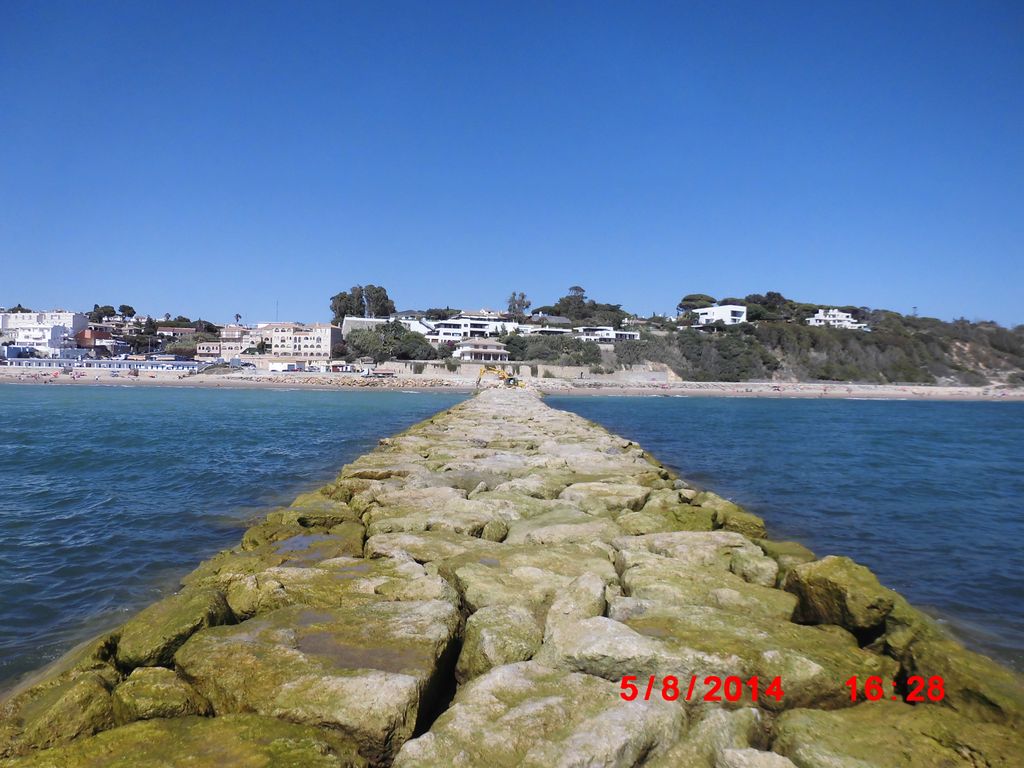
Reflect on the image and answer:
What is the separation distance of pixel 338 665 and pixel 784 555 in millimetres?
5326

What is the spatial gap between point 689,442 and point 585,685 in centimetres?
2325

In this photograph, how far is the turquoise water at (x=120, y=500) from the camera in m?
7.27

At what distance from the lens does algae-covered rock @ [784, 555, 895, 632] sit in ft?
17.2

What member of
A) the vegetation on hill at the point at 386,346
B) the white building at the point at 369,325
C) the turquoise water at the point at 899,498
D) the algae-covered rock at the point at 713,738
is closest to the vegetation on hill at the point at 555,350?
the vegetation on hill at the point at 386,346

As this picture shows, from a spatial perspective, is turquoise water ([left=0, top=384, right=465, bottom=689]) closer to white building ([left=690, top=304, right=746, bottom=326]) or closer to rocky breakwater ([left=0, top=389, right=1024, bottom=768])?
rocky breakwater ([left=0, top=389, right=1024, bottom=768])

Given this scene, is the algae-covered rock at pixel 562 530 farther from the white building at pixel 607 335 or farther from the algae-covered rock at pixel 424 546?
the white building at pixel 607 335

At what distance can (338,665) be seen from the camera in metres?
4.30

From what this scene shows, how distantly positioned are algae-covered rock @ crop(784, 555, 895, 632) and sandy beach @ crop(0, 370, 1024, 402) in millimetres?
60085

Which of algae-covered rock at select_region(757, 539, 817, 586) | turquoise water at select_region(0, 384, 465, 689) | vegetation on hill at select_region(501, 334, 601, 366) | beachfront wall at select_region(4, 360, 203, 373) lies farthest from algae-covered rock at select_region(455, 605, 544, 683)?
beachfront wall at select_region(4, 360, 203, 373)

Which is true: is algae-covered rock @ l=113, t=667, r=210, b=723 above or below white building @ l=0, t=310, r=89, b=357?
below

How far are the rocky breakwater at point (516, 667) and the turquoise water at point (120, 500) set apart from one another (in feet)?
3.94

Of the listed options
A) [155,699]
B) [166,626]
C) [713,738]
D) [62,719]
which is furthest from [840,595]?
[62,719]

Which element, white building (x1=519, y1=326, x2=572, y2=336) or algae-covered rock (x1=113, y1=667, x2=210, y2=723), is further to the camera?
white building (x1=519, y1=326, x2=572, y2=336)

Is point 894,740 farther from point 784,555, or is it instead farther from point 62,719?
point 62,719
